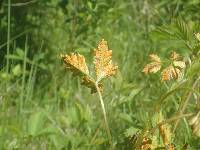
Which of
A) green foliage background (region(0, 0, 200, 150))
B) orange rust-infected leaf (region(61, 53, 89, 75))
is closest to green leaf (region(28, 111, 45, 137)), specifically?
green foliage background (region(0, 0, 200, 150))

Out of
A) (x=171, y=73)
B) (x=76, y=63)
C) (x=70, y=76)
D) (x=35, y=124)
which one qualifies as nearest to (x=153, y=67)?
(x=171, y=73)

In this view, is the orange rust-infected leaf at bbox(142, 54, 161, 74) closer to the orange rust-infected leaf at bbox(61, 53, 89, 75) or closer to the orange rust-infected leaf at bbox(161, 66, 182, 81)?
the orange rust-infected leaf at bbox(161, 66, 182, 81)

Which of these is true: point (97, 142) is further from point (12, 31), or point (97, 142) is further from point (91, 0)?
point (12, 31)

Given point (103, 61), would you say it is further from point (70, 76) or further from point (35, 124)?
point (70, 76)

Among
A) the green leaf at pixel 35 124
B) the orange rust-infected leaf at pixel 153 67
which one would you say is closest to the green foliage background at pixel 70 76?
the green leaf at pixel 35 124

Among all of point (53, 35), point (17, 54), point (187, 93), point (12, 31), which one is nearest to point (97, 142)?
point (187, 93)

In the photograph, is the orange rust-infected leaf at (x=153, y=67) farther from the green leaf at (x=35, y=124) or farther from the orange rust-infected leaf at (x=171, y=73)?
the green leaf at (x=35, y=124)

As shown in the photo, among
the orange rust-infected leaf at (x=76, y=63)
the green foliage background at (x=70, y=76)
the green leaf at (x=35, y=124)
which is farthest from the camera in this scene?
the green foliage background at (x=70, y=76)
